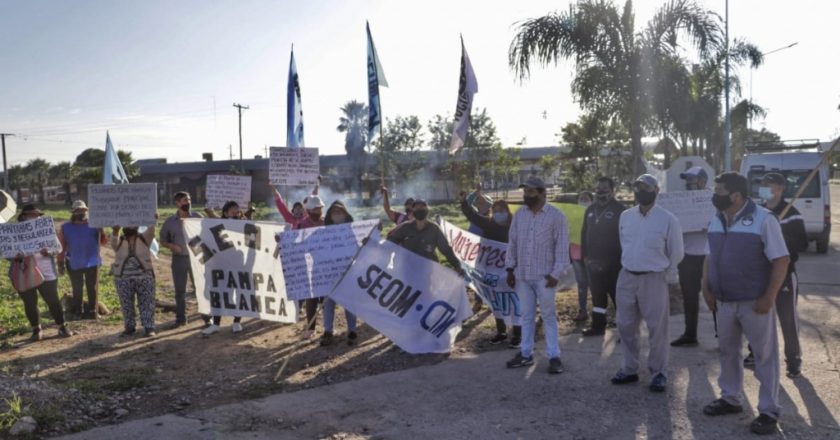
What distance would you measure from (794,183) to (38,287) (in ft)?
51.7

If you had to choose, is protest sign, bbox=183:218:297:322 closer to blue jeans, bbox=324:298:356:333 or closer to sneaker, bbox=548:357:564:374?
blue jeans, bbox=324:298:356:333

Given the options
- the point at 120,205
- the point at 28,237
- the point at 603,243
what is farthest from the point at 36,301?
the point at 603,243

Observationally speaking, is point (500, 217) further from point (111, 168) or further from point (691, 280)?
point (111, 168)

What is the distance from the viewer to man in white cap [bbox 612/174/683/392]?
5.83 m

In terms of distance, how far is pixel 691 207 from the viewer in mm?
7836

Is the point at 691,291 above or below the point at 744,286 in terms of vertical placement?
below

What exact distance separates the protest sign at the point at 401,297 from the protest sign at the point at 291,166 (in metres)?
3.95

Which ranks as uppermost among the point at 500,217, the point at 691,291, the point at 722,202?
the point at 722,202

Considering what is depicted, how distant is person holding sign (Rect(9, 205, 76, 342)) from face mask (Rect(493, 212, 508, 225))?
5.56 metres

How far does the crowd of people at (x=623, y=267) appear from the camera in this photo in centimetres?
498

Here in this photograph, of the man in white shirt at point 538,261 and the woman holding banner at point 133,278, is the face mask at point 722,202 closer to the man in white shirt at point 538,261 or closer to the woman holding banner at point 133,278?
the man in white shirt at point 538,261

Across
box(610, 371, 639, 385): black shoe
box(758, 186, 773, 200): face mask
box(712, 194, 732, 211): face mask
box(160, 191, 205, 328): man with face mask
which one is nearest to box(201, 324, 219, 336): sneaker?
box(160, 191, 205, 328): man with face mask

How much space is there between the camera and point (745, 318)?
5.03 metres

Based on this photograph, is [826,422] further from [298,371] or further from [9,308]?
[9,308]
